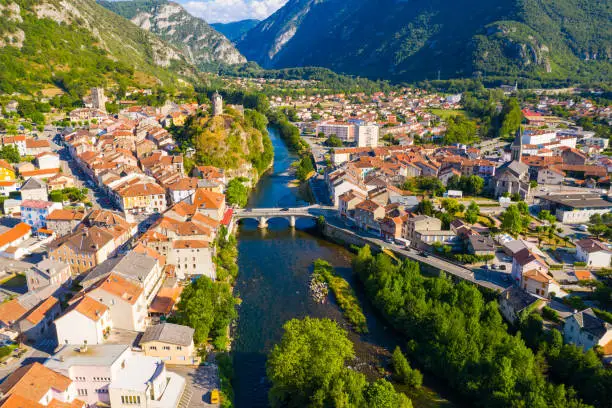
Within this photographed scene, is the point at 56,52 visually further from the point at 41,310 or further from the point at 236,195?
the point at 41,310

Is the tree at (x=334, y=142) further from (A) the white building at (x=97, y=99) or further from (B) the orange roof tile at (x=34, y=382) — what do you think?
(B) the orange roof tile at (x=34, y=382)

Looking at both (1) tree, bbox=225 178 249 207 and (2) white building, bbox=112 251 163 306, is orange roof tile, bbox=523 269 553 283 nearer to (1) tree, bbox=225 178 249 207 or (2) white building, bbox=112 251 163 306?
(2) white building, bbox=112 251 163 306

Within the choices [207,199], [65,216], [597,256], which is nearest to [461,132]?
[597,256]

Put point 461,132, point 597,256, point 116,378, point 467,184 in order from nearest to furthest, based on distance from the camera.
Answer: point 116,378, point 597,256, point 467,184, point 461,132

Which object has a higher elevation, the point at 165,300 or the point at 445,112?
the point at 445,112

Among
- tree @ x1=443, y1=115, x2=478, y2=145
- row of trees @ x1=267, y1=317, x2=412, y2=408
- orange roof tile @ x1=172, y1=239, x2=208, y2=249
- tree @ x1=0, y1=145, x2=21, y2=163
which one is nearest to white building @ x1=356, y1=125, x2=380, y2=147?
tree @ x1=443, y1=115, x2=478, y2=145

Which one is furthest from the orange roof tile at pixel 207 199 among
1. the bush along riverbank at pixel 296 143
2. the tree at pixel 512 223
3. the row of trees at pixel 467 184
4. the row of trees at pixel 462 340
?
the row of trees at pixel 467 184

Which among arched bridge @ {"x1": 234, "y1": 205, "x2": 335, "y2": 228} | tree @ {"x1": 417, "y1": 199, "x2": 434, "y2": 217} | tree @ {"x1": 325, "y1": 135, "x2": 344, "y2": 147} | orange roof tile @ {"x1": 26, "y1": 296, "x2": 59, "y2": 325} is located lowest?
orange roof tile @ {"x1": 26, "y1": 296, "x2": 59, "y2": 325}
